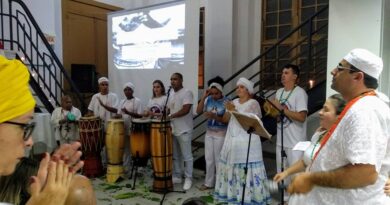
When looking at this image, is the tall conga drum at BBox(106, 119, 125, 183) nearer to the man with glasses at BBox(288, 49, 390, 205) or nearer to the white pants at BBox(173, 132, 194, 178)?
the white pants at BBox(173, 132, 194, 178)

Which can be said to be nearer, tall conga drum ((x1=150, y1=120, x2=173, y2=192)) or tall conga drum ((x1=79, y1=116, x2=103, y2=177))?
tall conga drum ((x1=150, y1=120, x2=173, y2=192))

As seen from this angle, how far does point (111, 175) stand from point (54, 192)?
3707 millimetres

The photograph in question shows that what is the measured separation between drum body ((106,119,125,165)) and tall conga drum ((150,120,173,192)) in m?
0.66

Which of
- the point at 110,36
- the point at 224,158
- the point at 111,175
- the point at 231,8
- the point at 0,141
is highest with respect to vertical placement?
the point at 231,8

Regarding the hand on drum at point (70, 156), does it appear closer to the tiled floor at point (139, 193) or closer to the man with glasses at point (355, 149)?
the man with glasses at point (355, 149)

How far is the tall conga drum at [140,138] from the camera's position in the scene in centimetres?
414

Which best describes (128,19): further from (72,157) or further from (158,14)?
(72,157)

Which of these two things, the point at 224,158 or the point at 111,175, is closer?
the point at 224,158

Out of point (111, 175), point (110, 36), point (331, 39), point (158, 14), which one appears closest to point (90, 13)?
point (110, 36)

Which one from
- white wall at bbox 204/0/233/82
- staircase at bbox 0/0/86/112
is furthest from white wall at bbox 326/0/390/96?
staircase at bbox 0/0/86/112

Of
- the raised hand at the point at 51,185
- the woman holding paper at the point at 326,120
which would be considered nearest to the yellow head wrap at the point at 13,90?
the raised hand at the point at 51,185

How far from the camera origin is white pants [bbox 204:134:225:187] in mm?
3975

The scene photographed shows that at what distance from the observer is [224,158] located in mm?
3494

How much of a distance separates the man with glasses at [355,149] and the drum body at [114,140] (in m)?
3.26
